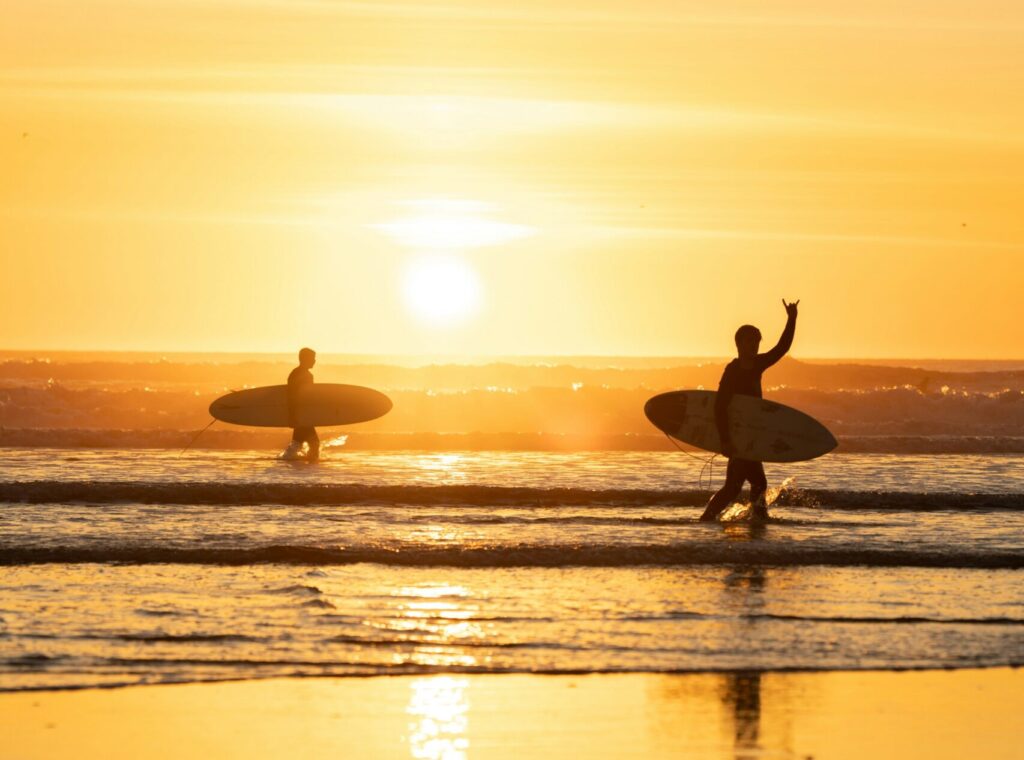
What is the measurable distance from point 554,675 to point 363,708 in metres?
1.22

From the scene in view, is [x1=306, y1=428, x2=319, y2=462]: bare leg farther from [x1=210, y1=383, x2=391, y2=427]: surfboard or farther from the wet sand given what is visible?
the wet sand

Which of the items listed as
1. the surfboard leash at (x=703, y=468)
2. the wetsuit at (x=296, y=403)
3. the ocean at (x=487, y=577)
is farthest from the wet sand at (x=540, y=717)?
the wetsuit at (x=296, y=403)

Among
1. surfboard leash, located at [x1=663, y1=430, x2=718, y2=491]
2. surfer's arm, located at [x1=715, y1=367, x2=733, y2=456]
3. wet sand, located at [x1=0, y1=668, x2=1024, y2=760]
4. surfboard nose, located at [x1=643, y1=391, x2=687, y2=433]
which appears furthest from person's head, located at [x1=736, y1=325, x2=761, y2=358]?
wet sand, located at [x1=0, y1=668, x2=1024, y2=760]

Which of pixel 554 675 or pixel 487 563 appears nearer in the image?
pixel 554 675

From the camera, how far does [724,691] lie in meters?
7.50

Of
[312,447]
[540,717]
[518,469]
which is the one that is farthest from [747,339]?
[312,447]

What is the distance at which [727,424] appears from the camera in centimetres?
1426

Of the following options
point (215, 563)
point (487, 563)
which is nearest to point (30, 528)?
point (215, 563)

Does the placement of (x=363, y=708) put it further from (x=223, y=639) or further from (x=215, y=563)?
(x=215, y=563)

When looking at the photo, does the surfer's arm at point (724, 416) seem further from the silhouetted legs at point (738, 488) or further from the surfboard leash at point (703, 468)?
the surfboard leash at point (703, 468)

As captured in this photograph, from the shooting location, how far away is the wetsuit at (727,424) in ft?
46.8

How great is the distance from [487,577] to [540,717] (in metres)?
4.20

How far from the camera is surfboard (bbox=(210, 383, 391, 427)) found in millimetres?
24594

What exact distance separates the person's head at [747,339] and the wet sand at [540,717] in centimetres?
668
